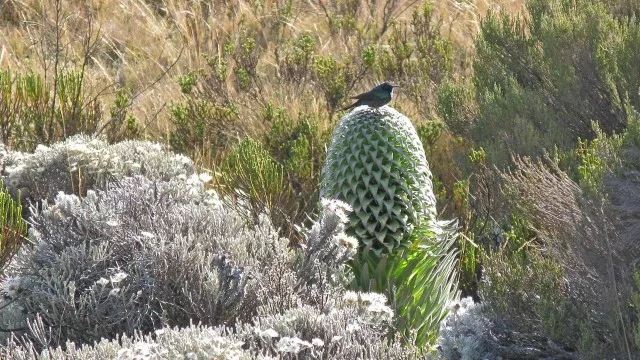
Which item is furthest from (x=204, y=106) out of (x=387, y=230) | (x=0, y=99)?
(x=387, y=230)

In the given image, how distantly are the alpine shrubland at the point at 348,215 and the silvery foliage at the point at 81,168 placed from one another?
0.04 ft

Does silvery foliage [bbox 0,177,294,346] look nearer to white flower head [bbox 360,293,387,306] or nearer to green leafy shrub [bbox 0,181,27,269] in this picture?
green leafy shrub [bbox 0,181,27,269]

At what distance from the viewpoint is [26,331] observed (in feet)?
12.2

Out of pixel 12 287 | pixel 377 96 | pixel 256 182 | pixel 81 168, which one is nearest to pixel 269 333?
pixel 12 287

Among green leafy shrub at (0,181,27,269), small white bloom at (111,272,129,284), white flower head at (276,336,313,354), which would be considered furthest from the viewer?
green leafy shrub at (0,181,27,269)

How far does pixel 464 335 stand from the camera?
135 inches

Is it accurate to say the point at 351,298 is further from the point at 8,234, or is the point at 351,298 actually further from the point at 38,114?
the point at 38,114

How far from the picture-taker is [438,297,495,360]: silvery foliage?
3377mm

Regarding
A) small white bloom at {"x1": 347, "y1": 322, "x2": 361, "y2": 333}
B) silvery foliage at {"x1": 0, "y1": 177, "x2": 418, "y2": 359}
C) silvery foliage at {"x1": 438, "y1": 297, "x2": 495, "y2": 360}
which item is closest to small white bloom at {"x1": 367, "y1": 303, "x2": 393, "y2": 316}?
silvery foliage at {"x1": 0, "y1": 177, "x2": 418, "y2": 359}

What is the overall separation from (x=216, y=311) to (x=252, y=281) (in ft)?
0.57

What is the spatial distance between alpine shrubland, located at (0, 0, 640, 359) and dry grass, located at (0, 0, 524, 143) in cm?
114

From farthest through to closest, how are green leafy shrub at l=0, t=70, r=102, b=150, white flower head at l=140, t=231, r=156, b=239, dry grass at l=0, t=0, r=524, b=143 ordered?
1. dry grass at l=0, t=0, r=524, b=143
2. green leafy shrub at l=0, t=70, r=102, b=150
3. white flower head at l=140, t=231, r=156, b=239

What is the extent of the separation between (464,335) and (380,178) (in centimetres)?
76

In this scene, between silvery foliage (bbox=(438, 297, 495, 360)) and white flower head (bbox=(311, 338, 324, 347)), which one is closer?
white flower head (bbox=(311, 338, 324, 347))
